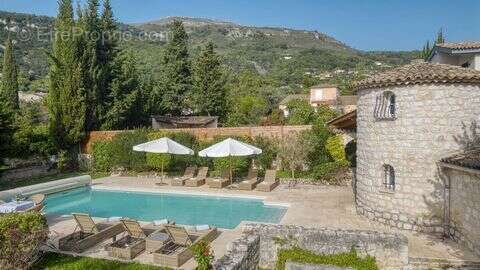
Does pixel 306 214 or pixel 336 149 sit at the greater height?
pixel 336 149

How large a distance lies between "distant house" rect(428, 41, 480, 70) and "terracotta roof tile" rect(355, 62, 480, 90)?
399 cm

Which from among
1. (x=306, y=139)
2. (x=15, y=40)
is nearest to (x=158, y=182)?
(x=306, y=139)

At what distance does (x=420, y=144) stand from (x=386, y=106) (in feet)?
5.48

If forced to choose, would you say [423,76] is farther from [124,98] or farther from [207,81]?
[207,81]

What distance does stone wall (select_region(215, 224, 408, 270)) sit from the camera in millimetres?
9906

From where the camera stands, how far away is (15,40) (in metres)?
71.5

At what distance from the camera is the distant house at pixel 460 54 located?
53.7ft

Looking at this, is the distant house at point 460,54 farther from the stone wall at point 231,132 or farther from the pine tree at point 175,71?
the pine tree at point 175,71

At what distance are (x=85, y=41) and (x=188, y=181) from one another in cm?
1469

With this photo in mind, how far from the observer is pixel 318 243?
10336 millimetres

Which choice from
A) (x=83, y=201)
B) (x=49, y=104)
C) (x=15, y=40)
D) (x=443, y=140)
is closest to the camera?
(x=443, y=140)

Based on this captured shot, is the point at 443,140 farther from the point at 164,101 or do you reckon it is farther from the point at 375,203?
the point at 164,101

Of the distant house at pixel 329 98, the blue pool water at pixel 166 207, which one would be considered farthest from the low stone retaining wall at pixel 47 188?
the distant house at pixel 329 98

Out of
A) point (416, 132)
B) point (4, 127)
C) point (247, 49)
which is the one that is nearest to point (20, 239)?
A: point (416, 132)
